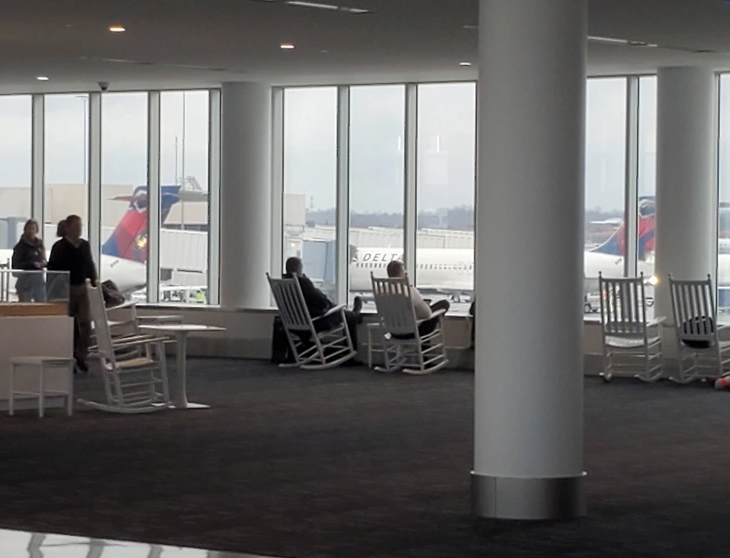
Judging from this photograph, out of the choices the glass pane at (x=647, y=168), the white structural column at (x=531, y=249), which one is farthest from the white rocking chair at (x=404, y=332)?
the white structural column at (x=531, y=249)

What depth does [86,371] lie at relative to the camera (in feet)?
45.0

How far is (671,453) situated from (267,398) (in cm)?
398

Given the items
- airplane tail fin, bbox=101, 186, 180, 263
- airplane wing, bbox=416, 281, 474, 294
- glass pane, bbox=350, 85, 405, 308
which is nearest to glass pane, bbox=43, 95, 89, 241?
airplane tail fin, bbox=101, 186, 180, 263

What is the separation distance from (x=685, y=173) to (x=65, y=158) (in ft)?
25.1

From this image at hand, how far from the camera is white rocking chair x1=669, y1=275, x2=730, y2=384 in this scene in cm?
1348

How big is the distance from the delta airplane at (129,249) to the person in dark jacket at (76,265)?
4.77m

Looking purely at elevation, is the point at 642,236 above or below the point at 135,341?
above

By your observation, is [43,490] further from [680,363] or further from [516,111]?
[680,363]

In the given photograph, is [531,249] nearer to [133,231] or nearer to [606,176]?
[606,176]

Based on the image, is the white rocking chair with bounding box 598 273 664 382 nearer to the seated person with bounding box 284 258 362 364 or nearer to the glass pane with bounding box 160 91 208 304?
the seated person with bounding box 284 258 362 364

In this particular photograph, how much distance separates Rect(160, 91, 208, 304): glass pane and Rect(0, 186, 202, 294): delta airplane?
0.76 ft

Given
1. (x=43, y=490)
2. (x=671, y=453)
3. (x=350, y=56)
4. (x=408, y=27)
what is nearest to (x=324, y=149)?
(x=350, y=56)

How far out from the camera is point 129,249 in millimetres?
18219

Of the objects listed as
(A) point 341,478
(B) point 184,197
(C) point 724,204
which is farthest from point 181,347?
(B) point 184,197
